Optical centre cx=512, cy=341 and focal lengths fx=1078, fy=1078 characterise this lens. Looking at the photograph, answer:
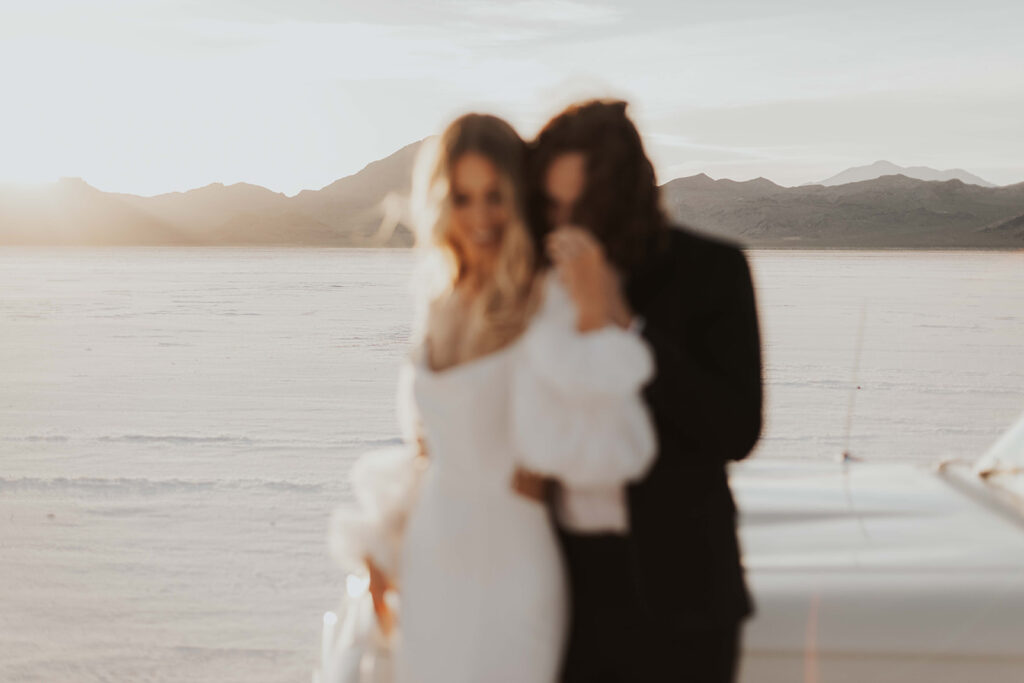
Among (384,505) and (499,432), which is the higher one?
(499,432)

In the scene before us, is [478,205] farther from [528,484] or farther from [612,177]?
[528,484]

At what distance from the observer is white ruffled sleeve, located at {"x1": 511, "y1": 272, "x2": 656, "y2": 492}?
1688mm

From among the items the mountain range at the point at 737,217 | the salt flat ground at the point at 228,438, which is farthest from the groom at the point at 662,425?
the mountain range at the point at 737,217

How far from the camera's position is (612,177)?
178cm

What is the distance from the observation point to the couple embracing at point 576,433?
Result: 1.73 metres

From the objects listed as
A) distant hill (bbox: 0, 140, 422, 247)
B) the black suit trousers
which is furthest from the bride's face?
distant hill (bbox: 0, 140, 422, 247)

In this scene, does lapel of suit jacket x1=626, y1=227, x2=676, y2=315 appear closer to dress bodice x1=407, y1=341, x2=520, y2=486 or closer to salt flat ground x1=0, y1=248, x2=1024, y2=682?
dress bodice x1=407, y1=341, x2=520, y2=486

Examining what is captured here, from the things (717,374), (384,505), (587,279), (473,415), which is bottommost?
(384,505)

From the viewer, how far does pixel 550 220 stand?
190 cm

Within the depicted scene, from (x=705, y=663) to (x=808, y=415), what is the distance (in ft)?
27.2

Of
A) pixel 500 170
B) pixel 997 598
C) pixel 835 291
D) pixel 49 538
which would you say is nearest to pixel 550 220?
pixel 500 170

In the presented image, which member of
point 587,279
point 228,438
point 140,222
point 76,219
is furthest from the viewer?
point 140,222

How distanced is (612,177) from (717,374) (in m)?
0.37

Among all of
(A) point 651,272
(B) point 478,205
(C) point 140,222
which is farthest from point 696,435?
(C) point 140,222
